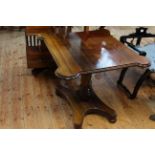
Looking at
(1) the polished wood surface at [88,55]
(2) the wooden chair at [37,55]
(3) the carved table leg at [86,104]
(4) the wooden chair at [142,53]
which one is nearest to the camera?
(1) the polished wood surface at [88,55]

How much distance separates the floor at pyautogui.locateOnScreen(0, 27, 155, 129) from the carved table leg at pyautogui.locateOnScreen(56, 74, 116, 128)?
0.21 ft

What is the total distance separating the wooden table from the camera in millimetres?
1456

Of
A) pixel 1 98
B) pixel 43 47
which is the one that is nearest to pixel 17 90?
pixel 1 98

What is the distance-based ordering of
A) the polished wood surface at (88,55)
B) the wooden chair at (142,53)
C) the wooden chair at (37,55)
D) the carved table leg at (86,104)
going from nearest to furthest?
the polished wood surface at (88,55), the carved table leg at (86,104), the wooden chair at (142,53), the wooden chair at (37,55)

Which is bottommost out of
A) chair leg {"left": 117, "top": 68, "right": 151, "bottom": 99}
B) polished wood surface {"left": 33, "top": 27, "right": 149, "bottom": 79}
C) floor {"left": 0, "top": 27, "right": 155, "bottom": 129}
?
floor {"left": 0, "top": 27, "right": 155, "bottom": 129}

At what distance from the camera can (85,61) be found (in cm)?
153

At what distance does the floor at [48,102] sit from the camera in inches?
73.0

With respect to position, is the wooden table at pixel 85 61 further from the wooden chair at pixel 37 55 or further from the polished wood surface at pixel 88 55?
the wooden chair at pixel 37 55

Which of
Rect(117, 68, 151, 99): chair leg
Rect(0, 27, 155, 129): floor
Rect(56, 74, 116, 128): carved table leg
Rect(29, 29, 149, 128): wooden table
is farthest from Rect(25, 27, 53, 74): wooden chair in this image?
Rect(117, 68, 151, 99): chair leg

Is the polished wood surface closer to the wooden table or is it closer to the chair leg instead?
the wooden table

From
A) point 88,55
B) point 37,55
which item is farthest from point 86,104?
point 37,55

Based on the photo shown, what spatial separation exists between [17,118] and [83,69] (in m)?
0.80

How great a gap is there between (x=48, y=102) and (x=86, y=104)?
376mm

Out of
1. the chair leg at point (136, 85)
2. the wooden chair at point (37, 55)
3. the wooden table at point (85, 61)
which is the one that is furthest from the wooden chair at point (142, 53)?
the wooden chair at point (37, 55)
